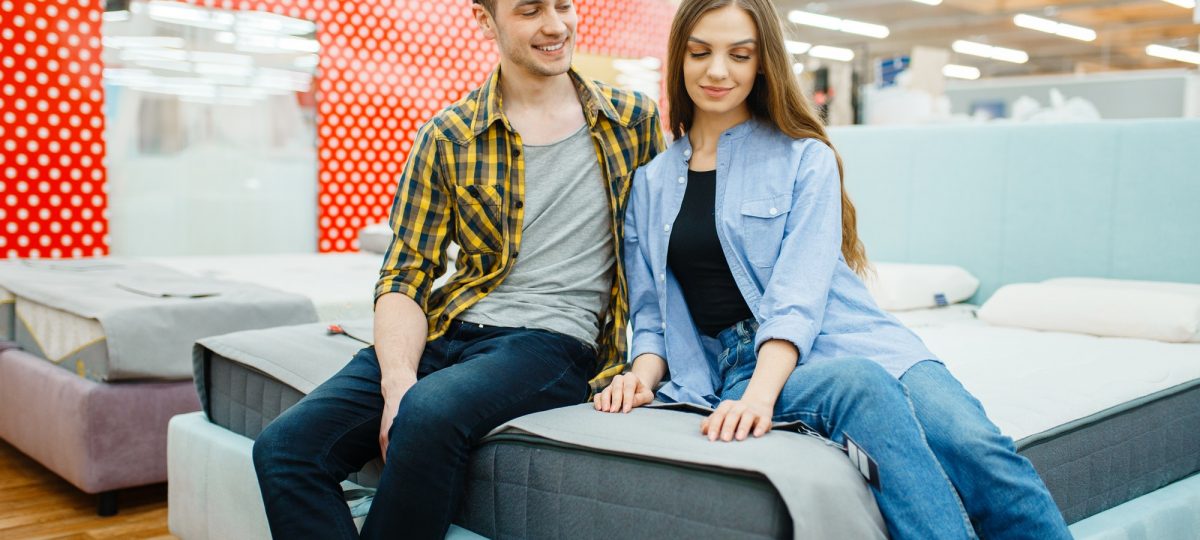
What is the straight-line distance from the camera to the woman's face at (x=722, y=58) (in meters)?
1.63

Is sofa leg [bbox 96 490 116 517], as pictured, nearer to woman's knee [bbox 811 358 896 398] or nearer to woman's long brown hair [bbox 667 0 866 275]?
woman's long brown hair [bbox 667 0 866 275]

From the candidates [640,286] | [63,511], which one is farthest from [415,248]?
[63,511]

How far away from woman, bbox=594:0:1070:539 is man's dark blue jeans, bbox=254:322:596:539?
0.13 m

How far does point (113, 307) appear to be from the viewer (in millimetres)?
2576

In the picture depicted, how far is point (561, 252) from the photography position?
175 centimetres

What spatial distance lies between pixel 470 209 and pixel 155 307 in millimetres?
1300

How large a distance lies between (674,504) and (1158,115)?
4.58 meters

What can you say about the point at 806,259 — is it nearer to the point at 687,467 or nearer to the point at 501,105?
the point at 687,467

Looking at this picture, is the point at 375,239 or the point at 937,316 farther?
the point at 375,239

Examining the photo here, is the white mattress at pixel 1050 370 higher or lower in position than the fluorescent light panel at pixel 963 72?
lower

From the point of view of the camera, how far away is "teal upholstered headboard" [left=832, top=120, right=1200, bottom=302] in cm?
299

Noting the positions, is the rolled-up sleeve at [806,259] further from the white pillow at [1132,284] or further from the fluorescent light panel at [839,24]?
the fluorescent light panel at [839,24]

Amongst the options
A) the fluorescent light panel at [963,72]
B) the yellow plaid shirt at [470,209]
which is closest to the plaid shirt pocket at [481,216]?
the yellow plaid shirt at [470,209]

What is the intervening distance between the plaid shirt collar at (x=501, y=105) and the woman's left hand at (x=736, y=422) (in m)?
0.66
